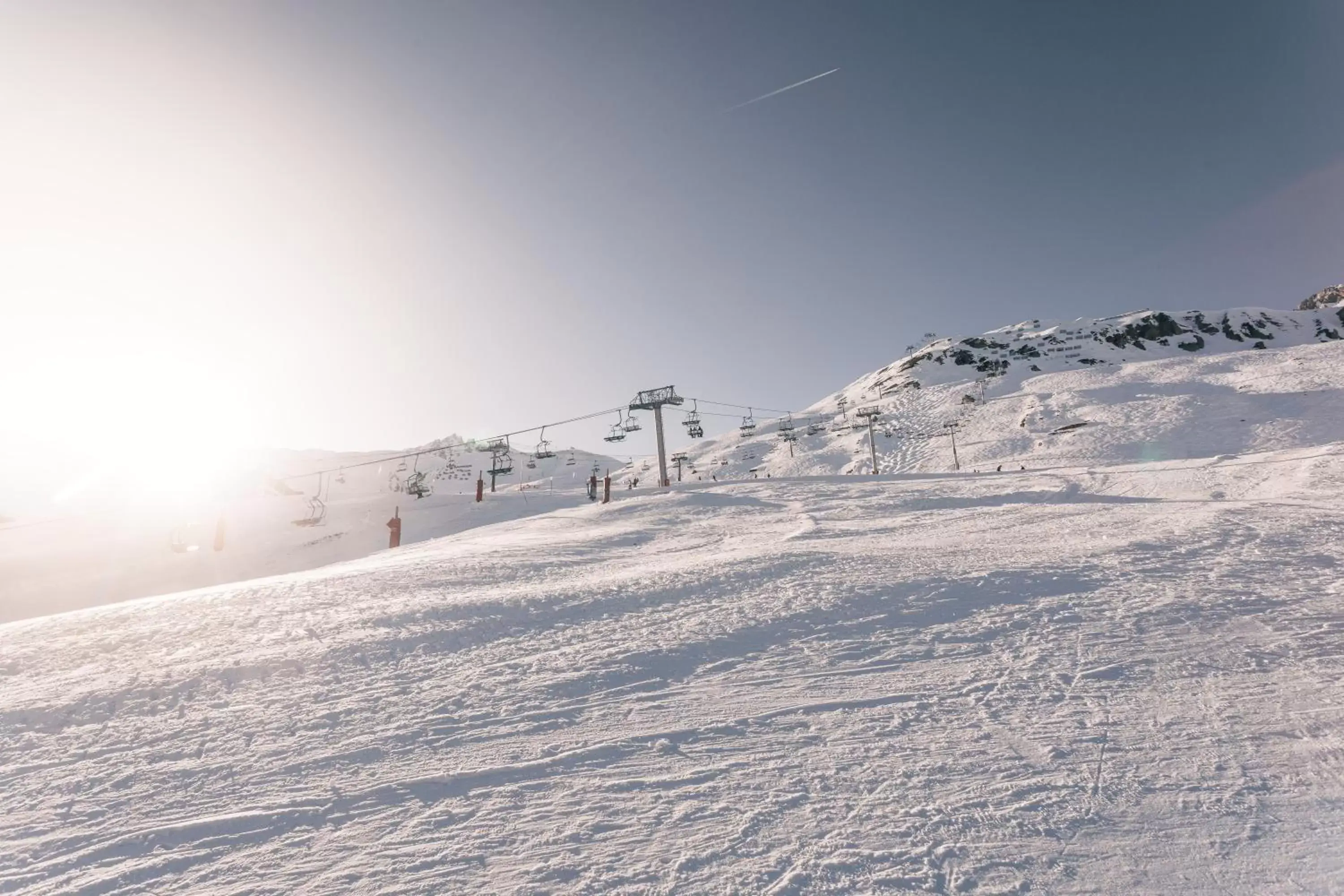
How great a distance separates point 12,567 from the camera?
25125mm

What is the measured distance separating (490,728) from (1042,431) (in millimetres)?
69355

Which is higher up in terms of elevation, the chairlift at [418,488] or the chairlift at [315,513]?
the chairlift at [418,488]

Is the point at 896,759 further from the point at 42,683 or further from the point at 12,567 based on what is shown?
the point at 12,567

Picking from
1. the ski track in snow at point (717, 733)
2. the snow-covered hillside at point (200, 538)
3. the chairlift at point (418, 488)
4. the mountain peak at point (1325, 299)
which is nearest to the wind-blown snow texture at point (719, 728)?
the ski track in snow at point (717, 733)

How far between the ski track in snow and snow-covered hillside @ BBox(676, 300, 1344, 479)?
47833 millimetres

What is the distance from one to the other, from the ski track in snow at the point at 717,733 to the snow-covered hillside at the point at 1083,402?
47833mm

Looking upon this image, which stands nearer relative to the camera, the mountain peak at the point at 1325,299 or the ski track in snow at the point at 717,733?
the ski track in snow at the point at 717,733

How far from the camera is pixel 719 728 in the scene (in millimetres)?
4066

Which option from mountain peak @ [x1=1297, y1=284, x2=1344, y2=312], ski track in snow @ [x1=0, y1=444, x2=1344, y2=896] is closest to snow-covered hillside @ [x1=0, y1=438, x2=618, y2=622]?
ski track in snow @ [x1=0, y1=444, x2=1344, y2=896]

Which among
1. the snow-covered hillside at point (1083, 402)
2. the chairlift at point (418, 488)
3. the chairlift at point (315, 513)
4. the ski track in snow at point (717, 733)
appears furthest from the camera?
the snow-covered hillside at point (1083, 402)

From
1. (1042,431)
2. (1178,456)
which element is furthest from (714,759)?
(1042,431)

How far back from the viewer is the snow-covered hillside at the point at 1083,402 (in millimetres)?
48688

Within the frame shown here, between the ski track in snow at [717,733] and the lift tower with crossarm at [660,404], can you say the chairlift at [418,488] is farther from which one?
the ski track in snow at [717,733]

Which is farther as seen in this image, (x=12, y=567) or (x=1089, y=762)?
(x=12, y=567)
